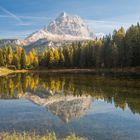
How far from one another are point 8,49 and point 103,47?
58.1m

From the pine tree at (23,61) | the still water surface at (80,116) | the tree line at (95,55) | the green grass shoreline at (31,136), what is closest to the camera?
the green grass shoreline at (31,136)

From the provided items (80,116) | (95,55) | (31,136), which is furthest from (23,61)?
(31,136)

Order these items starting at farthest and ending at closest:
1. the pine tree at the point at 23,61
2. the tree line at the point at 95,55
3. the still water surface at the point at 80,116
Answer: the pine tree at the point at 23,61, the tree line at the point at 95,55, the still water surface at the point at 80,116

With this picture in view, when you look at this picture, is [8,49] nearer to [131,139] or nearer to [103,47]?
[103,47]

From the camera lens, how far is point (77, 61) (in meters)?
159

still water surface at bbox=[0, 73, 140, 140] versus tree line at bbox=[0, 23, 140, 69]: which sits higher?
tree line at bbox=[0, 23, 140, 69]

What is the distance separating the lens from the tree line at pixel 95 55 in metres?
115

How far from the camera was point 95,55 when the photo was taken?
142875mm

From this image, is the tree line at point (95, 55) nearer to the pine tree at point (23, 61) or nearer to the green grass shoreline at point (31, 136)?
the pine tree at point (23, 61)

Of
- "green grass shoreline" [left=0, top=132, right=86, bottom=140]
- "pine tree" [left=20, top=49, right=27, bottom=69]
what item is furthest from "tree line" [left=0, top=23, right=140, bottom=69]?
"green grass shoreline" [left=0, top=132, right=86, bottom=140]

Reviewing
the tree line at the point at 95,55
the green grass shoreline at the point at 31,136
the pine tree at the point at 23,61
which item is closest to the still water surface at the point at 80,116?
the green grass shoreline at the point at 31,136

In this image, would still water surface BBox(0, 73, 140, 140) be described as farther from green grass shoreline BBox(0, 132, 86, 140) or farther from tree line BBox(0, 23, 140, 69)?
tree line BBox(0, 23, 140, 69)

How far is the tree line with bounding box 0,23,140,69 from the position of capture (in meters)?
115

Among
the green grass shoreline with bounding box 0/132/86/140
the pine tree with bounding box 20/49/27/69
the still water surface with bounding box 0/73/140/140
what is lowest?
the still water surface with bounding box 0/73/140/140
